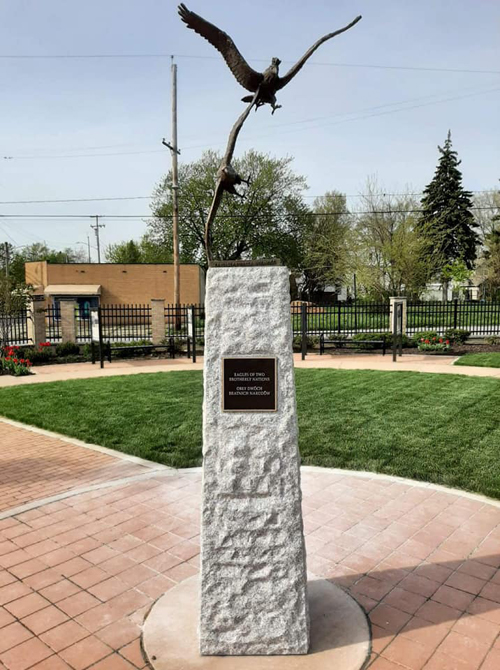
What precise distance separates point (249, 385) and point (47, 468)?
4.03m

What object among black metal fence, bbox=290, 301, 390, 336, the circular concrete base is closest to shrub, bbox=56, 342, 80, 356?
black metal fence, bbox=290, 301, 390, 336

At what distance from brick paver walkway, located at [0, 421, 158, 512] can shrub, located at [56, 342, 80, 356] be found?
28.8 ft

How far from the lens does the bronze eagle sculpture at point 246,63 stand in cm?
332

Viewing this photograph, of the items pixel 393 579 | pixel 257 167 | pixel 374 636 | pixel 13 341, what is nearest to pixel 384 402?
pixel 393 579

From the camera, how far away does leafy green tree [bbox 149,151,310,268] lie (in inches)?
1556

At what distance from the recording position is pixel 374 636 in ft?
10.0

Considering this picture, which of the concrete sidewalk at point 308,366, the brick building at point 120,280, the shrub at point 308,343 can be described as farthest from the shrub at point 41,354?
the brick building at point 120,280

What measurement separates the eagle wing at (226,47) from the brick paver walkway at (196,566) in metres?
3.35

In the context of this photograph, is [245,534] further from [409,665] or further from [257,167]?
[257,167]

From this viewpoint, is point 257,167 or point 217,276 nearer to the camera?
point 217,276

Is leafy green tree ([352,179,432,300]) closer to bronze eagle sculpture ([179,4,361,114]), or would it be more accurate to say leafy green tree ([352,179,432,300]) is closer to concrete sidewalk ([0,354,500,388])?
concrete sidewalk ([0,354,500,388])

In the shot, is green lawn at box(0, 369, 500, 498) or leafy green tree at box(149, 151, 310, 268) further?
leafy green tree at box(149, 151, 310, 268)

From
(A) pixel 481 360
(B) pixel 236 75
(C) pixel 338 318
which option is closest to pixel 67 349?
(C) pixel 338 318

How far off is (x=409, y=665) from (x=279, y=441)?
1346mm
